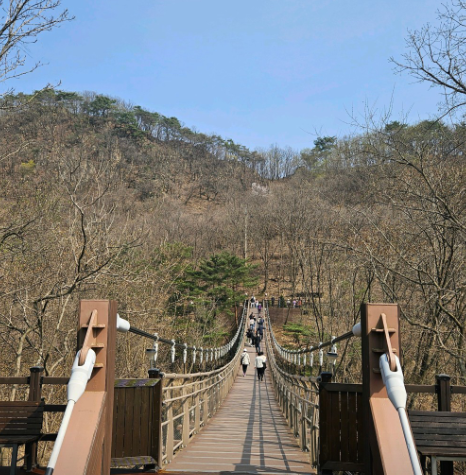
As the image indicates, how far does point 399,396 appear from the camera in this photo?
2203mm

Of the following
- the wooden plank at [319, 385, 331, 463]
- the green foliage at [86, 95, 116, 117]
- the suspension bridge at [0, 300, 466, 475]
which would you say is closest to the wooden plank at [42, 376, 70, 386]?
the suspension bridge at [0, 300, 466, 475]

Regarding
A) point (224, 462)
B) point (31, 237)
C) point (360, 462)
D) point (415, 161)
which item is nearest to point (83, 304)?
point (360, 462)

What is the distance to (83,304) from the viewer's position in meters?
2.58

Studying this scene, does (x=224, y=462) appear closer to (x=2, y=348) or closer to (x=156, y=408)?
(x=156, y=408)

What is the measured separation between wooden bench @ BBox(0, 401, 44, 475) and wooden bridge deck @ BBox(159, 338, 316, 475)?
112cm

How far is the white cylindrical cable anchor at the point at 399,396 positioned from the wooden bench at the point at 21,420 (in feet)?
7.94

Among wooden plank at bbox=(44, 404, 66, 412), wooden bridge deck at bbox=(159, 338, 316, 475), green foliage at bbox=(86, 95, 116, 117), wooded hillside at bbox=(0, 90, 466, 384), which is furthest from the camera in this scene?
green foliage at bbox=(86, 95, 116, 117)

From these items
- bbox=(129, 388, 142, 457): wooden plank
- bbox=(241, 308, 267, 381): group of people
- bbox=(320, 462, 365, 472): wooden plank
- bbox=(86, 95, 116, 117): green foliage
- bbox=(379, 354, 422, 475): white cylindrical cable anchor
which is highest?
bbox=(86, 95, 116, 117): green foliage

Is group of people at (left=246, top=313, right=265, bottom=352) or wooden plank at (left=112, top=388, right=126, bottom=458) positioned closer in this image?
wooden plank at (left=112, top=388, right=126, bottom=458)

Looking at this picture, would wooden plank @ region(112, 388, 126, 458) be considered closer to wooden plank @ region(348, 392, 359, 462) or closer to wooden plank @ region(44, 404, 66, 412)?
wooden plank @ region(44, 404, 66, 412)

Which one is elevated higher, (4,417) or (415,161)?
(415,161)

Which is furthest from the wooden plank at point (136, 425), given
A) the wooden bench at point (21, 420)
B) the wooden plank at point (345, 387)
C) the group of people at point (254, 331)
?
the group of people at point (254, 331)

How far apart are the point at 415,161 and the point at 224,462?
659 cm

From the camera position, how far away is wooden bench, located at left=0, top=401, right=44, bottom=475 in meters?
3.52
